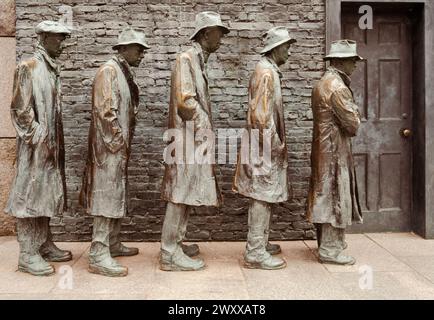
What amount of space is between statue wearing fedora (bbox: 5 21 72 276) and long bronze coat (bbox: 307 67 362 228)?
255cm

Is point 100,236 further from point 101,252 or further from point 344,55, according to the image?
point 344,55

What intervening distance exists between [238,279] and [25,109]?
2.49 meters

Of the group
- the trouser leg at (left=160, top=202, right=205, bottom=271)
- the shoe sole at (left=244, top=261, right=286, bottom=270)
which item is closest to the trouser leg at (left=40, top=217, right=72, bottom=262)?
the trouser leg at (left=160, top=202, right=205, bottom=271)

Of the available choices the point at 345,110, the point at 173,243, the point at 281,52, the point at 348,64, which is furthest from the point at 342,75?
the point at 173,243

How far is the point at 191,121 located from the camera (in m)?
5.33

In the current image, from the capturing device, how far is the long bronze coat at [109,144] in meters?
5.15

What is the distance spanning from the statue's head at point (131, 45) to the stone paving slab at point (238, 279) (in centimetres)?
208

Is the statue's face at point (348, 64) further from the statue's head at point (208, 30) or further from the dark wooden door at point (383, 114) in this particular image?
the dark wooden door at point (383, 114)

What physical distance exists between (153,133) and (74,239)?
1.61 m

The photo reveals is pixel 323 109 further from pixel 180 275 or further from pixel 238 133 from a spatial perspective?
pixel 180 275

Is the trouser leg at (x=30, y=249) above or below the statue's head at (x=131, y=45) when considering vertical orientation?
below

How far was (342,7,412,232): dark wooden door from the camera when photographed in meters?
7.14

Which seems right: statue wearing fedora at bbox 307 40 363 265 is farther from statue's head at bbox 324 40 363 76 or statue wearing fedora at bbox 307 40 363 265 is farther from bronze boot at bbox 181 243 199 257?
bronze boot at bbox 181 243 199 257

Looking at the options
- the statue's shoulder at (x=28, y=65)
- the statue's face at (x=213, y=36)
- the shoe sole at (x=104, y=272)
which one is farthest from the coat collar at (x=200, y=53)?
the shoe sole at (x=104, y=272)
